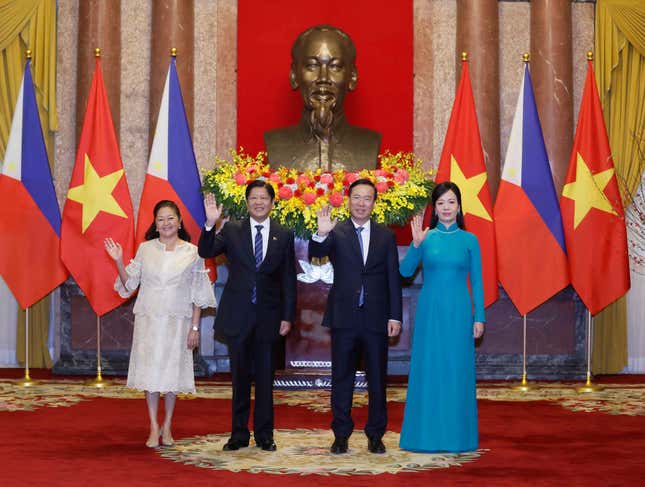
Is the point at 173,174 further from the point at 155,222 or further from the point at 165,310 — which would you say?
the point at 165,310

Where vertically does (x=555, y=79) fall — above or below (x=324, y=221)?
above

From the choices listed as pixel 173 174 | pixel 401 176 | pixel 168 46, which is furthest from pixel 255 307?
pixel 168 46

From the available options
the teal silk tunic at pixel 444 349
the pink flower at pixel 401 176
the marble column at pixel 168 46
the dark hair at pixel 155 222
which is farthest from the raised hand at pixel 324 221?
the marble column at pixel 168 46

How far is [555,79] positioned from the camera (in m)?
11.7

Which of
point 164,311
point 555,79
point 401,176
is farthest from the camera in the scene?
point 555,79

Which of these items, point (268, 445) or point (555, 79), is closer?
point (268, 445)

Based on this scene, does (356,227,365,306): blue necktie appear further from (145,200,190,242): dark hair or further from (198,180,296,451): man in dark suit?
(145,200,190,242): dark hair

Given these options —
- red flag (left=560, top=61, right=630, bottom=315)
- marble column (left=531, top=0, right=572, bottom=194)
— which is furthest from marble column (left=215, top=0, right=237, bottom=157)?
red flag (left=560, top=61, right=630, bottom=315)

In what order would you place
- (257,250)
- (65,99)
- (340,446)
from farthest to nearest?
(65,99) < (257,250) < (340,446)

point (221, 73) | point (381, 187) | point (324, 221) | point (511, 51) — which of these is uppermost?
Result: point (511, 51)

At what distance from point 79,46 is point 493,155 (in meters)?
4.54

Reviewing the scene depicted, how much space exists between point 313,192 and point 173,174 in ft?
5.08

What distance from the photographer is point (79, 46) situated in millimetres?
11617

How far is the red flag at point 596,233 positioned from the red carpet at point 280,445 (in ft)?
4.35
